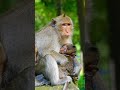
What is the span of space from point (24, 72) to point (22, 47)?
288mm

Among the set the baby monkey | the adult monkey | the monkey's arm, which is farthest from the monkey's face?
the monkey's arm

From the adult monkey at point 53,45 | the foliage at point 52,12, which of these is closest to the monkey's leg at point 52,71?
the adult monkey at point 53,45

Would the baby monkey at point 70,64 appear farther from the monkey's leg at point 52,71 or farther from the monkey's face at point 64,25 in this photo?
the monkey's face at point 64,25

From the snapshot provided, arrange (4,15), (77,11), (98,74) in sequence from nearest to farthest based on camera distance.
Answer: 1. (98,74)
2. (4,15)
3. (77,11)

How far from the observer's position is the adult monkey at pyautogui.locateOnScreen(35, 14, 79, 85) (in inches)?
150

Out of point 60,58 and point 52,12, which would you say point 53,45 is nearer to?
point 60,58

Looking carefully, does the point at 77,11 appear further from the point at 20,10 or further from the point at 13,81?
the point at 13,81

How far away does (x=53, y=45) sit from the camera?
400 cm

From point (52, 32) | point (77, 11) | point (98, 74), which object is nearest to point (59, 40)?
point (52, 32)

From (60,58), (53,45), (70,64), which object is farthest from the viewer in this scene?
(53,45)

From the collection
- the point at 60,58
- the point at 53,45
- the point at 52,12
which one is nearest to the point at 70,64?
the point at 60,58

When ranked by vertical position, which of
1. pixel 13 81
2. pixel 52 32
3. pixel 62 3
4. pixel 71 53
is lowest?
pixel 13 81

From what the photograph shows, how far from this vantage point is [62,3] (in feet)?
12.2

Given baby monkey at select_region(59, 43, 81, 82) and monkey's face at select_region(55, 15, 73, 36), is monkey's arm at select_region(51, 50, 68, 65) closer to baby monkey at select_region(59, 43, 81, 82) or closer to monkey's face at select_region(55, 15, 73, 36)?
baby monkey at select_region(59, 43, 81, 82)
